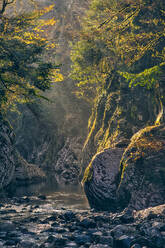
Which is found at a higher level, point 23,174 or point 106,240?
point 23,174

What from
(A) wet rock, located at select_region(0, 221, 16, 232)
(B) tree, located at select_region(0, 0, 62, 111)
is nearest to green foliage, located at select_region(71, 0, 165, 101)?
(B) tree, located at select_region(0, 0, 62, 111)

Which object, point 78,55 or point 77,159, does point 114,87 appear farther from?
point 77,159

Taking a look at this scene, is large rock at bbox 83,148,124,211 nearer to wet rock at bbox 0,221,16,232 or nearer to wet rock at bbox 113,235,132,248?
wet rock at bbox 0,221,16,232

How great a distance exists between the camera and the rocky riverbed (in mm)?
6441

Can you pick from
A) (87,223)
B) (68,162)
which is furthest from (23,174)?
(87,223)

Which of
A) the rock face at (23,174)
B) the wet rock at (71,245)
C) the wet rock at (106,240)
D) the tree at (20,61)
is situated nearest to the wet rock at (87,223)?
the wet rock at (106,240)

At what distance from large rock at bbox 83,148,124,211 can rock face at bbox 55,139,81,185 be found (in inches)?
576

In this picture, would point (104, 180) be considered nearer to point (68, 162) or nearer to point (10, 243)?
point (10, 243)

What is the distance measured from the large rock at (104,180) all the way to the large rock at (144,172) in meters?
0.60

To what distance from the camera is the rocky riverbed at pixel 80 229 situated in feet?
21.1

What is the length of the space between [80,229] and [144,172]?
3.65 meters

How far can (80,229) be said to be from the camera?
7.81 meters

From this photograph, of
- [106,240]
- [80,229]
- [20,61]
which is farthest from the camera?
[20,61]

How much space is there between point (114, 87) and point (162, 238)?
570 inches
